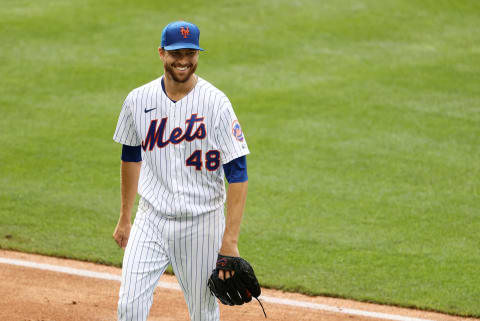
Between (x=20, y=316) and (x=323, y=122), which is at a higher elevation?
(x=323, y=122)

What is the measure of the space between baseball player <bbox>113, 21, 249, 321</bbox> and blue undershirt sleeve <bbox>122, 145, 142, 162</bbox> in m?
0.10

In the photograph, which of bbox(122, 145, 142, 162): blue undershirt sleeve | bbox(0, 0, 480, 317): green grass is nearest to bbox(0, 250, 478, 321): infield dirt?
bbox(0, 0, 480, 317): green grass

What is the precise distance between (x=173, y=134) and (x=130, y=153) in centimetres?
42

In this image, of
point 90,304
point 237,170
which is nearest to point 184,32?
point 237,170

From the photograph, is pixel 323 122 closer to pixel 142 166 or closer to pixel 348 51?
pixel 348 51

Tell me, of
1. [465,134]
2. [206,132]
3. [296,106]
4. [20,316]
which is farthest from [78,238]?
[465,134]

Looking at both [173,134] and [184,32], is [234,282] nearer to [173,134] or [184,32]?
[173,134]

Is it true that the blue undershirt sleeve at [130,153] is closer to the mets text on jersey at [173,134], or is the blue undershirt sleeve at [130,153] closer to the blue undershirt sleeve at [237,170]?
the mets text on jersey at [173,134]

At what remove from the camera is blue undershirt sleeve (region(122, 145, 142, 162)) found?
169 inches

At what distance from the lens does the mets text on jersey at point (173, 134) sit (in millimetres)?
3963

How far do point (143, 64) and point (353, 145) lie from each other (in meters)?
4.42

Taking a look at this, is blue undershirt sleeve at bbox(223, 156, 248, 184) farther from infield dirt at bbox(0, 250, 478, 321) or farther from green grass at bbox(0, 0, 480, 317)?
green grass at bbox(0, 0, 480, 317)

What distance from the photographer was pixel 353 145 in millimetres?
9398

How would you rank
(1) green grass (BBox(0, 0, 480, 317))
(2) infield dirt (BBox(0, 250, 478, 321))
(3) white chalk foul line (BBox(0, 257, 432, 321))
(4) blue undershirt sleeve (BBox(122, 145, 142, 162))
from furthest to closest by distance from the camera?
(1) green grass (BBox(0, 0, 480, 317))
(3) white chalk foul line (BBox(0, 257, 432, 321))
(2) infield dirt (BBox(0, 250, 478, 321))
(4) blue undershirt sleeve (BBox(122, 145, 142, 162))
